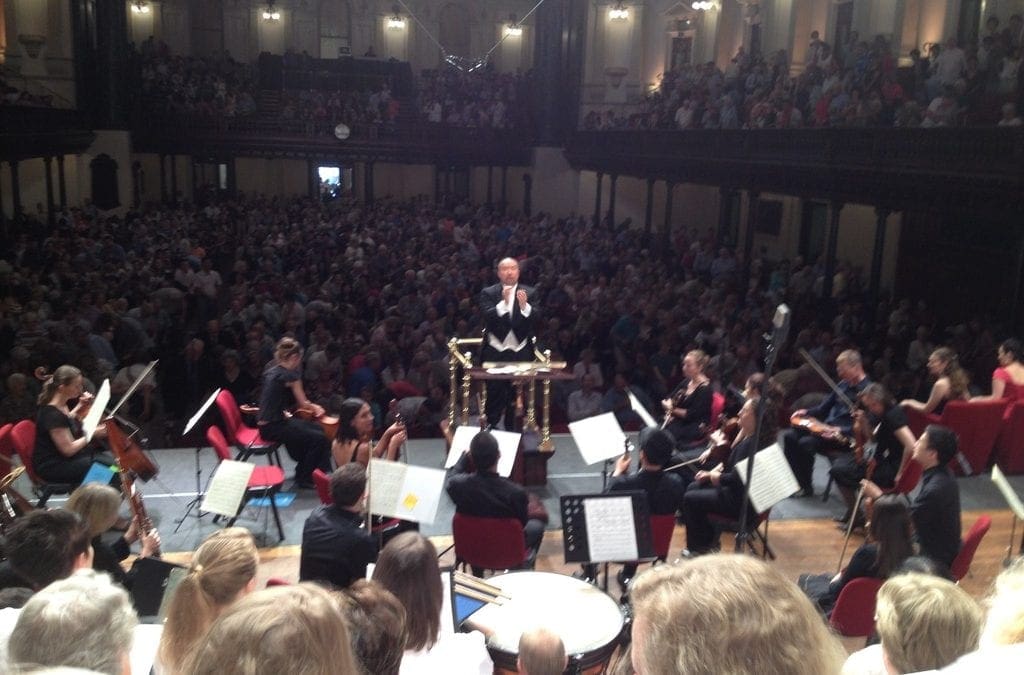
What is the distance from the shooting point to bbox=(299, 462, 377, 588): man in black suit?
4758mm

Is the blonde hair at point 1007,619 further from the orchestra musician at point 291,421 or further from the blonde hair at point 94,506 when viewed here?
the orchestra musician at point 291,421

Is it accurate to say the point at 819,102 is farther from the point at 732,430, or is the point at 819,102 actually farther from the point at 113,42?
the point at 113,42

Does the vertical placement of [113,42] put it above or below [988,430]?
above

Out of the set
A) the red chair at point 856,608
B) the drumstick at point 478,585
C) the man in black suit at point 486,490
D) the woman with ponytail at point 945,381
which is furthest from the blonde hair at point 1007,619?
the woman with ponytail at point 945,381

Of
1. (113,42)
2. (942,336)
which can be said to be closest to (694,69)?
(942,336)

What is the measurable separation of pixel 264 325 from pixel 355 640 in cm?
913

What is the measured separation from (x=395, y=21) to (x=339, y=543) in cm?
3259

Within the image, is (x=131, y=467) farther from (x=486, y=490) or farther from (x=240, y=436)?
(x=486, y=490)

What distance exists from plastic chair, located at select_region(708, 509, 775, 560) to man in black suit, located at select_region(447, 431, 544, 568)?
161 centimetres

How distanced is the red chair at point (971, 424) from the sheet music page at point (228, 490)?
599cm

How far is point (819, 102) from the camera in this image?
1489 centimetres

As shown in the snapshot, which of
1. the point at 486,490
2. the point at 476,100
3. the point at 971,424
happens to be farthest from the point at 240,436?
the point at 476,100

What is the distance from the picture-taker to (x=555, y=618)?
4.48 meters

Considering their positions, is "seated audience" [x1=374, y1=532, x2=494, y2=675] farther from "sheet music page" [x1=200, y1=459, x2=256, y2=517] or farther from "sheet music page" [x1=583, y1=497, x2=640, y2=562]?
"sheet music page" [x1=200, y1=459, x2=256, y2=517]
